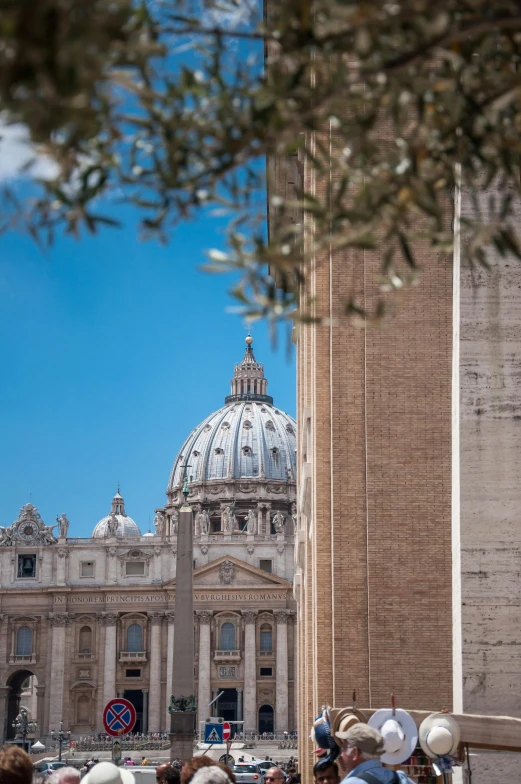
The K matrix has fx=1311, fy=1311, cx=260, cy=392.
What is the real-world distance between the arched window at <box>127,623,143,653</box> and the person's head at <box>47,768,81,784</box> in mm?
91437

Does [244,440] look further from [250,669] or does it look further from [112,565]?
[250,669]

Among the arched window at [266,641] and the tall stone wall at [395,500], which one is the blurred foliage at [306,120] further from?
the arched window at [266,641]

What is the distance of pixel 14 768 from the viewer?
6.19 m

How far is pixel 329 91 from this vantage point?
448 cm

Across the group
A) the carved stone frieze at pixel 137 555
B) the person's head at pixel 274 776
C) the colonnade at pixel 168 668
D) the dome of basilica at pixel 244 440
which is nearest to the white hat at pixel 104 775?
the person's head at pixel 274 776

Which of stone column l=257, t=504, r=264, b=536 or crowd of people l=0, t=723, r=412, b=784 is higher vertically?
stone column l=257, t=504, r=264, b=536

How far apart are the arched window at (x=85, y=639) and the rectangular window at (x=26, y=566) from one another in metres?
5.58

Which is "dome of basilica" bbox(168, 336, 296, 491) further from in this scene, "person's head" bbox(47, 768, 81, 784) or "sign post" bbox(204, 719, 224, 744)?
"person's head" bbox(47, 768, 81, 784)

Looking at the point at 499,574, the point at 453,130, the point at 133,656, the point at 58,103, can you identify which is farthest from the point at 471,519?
the point at 133,656

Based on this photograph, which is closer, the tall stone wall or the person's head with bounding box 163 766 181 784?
the person's head with bounding box 163 766 181 784

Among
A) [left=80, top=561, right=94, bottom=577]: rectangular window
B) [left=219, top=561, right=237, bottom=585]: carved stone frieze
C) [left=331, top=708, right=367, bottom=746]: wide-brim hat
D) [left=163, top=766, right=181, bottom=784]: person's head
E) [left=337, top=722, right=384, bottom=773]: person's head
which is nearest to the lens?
[left=337, top=722, right=384, bottom=773]: person's head

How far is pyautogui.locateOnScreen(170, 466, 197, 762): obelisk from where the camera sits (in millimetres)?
30344

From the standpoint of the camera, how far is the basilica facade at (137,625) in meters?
94.7

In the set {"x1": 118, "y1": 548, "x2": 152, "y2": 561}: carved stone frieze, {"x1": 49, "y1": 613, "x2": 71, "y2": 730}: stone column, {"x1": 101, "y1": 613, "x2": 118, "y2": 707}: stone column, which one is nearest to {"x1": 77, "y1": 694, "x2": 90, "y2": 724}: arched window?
{"x1": 101, "y1": 613, "x2": 118, "y2": 707}: stone column
